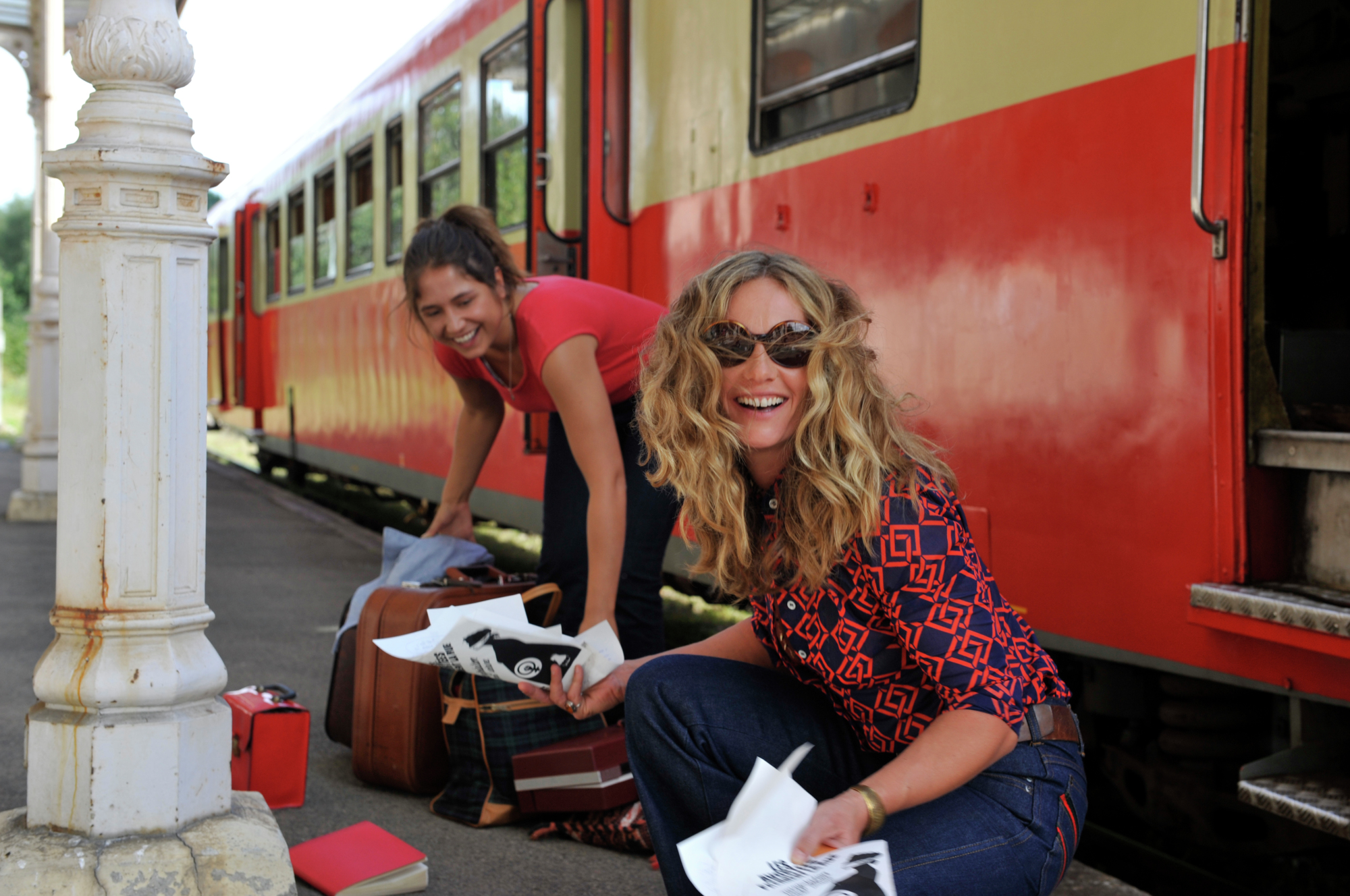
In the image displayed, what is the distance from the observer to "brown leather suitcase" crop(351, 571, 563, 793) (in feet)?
10.7

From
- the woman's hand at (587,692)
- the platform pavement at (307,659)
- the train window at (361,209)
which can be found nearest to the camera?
the woman's hand at (587,692)

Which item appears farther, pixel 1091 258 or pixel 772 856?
pixel 1091 258

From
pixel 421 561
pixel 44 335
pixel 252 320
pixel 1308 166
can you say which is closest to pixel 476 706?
pixel 421 561

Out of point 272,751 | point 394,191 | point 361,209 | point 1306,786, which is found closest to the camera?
point 1306,786

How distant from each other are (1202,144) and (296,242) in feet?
31.2

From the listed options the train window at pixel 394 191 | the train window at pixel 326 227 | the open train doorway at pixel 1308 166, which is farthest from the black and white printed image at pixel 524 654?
the train window at pixel 326 227

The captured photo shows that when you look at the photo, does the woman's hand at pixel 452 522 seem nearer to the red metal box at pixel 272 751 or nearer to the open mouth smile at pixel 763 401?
the red metal box at pixel 272 751

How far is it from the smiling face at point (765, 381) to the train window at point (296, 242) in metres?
9.22

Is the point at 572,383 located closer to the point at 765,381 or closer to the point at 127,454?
the point at 127,454

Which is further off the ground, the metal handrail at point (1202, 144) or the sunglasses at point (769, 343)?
the metal handrail at point (1202, 144)

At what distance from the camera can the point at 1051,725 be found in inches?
74.9

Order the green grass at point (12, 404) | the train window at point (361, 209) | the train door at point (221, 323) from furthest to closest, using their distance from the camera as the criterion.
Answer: the green grass at point (12, 404) → the train door at point (221, 323) → the train window at point (361, 209)

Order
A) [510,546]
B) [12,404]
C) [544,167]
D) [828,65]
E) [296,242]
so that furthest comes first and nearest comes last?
[12,404] < [296,242] < [510,546] < [544,167] < [828,65]

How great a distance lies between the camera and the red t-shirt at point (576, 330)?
2996 mm
